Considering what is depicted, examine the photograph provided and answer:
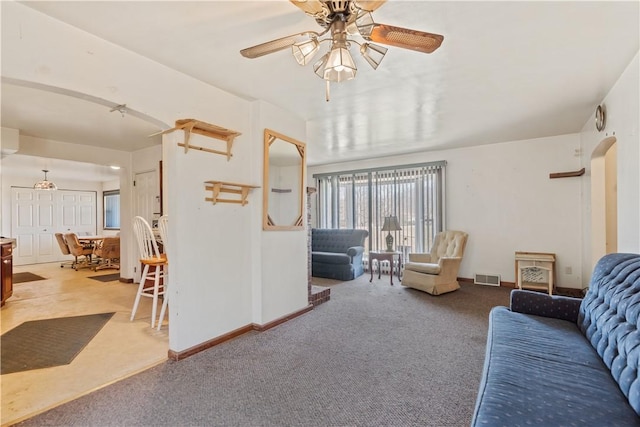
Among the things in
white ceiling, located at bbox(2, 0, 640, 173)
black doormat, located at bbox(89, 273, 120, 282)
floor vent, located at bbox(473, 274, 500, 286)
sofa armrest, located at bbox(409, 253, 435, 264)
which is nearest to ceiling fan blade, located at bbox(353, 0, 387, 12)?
white ceiling, located at bbox(2, 0, 640, 173)

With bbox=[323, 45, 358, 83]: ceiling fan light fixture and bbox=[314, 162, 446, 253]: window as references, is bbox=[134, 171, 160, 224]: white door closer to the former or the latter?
bbox=[314, 162, 446, 253]: window

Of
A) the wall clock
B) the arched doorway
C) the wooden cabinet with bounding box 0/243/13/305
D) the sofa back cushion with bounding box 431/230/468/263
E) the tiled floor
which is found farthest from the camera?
the sofa back cushion with bounding box 431/230/468/263

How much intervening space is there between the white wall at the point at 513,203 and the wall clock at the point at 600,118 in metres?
1.45

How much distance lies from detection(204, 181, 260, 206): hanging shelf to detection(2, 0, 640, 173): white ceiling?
2.95 feet

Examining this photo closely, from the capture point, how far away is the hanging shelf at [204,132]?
8.08 ft

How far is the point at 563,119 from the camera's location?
388 centimetres

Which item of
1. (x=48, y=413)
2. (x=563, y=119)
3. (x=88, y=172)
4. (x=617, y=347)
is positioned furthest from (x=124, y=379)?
(x=88, y=172)

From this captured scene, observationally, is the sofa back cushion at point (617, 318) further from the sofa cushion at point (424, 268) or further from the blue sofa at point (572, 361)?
the sofa cushion at point (424, 268)

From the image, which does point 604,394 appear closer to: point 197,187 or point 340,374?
point 340,374

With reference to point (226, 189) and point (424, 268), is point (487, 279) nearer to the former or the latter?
point (424, 268)

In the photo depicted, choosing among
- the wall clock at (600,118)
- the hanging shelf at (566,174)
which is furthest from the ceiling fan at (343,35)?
the hanging shelf at (566,174)

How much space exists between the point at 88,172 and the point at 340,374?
8252 mm

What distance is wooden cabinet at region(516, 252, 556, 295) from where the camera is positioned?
4.49 metres

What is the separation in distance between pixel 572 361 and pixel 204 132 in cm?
296
